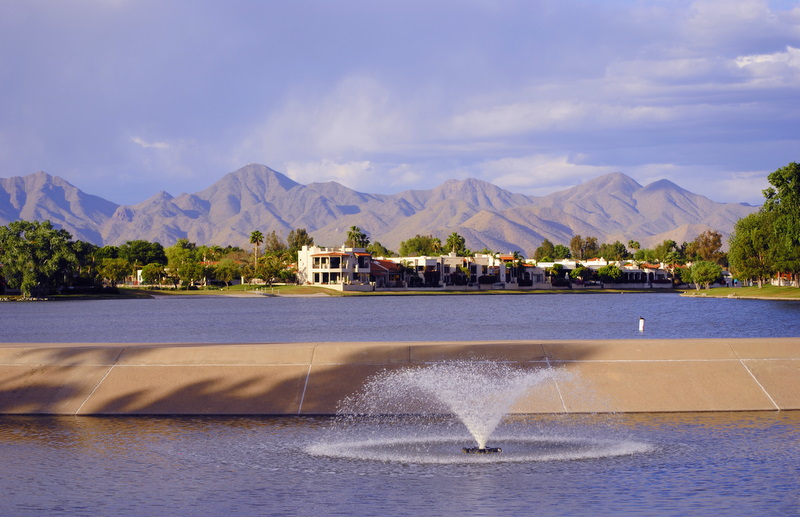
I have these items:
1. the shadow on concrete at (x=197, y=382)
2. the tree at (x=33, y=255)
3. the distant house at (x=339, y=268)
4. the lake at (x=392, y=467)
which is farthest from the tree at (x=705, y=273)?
the lake at (x=392, y=467)

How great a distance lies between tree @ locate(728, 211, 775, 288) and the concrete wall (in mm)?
105394

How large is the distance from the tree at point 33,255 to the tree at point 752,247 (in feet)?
316

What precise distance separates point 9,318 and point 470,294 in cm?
10115

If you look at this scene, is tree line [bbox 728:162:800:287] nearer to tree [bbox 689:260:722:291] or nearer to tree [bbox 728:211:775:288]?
tree [bbox 728:211:775:288]

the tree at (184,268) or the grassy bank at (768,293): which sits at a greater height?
the tree at (184,268)

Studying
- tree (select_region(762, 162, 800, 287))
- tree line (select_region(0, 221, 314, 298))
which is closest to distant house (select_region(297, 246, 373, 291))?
tree line (select_region(0, 221, 314, 298))

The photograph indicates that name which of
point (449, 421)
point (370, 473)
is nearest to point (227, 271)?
point (449, 421)

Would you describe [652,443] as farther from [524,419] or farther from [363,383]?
[363,383]

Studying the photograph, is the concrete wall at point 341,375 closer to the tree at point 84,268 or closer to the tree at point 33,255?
the tree at point 33,255

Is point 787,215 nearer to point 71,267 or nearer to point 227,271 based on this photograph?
point 71,267

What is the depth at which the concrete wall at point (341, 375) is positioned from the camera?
1650 cm

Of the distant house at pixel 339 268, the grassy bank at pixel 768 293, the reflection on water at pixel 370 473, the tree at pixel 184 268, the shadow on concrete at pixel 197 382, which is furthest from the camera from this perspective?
the tree at pixel 184 268

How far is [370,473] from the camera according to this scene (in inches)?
505

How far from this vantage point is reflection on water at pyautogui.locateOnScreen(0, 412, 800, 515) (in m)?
10.9
